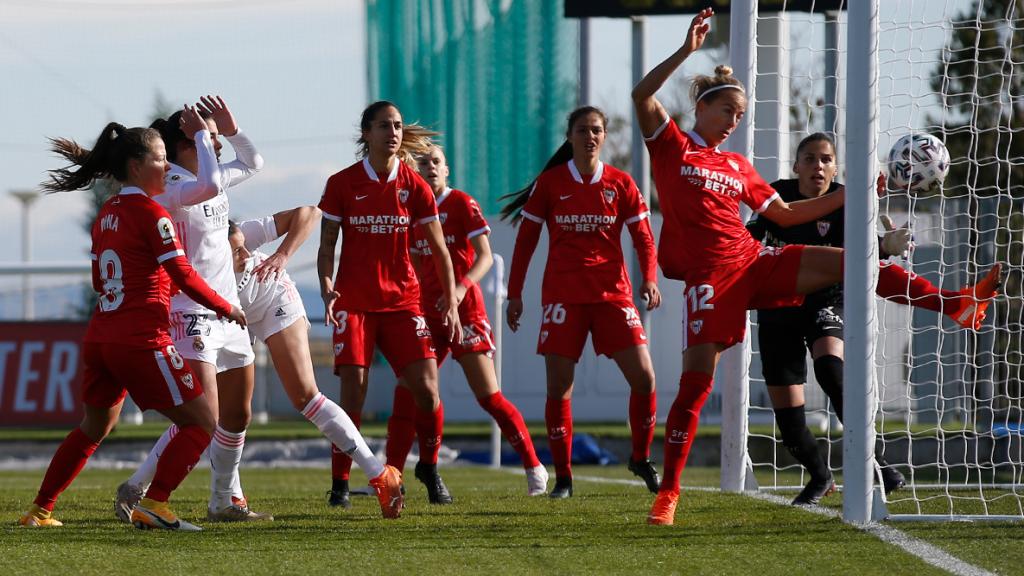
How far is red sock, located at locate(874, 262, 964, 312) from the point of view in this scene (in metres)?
6.59

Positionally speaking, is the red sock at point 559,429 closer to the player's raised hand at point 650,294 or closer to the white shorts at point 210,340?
the player's raised hand at point 650,294

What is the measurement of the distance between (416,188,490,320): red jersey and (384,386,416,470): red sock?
20.8 inches

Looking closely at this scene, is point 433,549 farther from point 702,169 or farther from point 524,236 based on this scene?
point 524,236

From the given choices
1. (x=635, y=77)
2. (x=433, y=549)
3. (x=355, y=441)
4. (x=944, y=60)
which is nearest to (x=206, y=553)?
(x=433, y=549)

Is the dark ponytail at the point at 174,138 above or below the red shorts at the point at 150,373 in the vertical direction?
above

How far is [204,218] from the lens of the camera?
235 inches

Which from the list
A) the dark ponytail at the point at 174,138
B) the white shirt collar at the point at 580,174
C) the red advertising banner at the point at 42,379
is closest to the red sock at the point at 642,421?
the white shirt collar at the point at 580,174

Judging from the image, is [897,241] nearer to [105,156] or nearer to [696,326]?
[696,326]

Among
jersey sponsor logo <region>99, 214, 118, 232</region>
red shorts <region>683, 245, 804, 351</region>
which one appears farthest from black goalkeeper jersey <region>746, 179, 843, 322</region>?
jersey sponsor logo <region>99, 214, 118, 232</region>

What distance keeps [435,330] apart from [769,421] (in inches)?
511

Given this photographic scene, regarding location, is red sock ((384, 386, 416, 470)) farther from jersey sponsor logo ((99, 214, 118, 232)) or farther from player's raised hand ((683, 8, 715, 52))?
player's raised hand ((683, 8, 715, 52))

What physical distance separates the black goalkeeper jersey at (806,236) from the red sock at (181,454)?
10.1 feet

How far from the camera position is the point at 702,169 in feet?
19.2

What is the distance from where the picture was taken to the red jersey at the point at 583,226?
754cm
